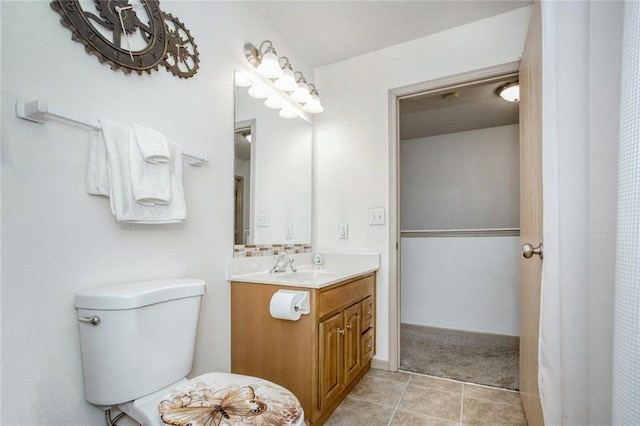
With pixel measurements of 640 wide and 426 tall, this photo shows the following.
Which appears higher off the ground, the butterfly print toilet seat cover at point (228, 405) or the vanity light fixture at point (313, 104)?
the vanity light fixture at point (313, 104)

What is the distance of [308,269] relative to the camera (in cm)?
225

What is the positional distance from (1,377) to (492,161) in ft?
13.9

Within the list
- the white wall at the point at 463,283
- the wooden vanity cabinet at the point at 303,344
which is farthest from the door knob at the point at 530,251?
the white wall at the point at 463,283

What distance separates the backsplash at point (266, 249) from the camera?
177cm

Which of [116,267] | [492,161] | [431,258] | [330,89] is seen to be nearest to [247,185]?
[116,267]

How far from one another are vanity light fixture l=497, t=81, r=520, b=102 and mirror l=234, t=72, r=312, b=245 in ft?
5.55

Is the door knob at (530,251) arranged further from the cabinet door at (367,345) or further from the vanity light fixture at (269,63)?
the vanity light fixture at (269,63)

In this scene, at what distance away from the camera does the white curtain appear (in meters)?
0.43

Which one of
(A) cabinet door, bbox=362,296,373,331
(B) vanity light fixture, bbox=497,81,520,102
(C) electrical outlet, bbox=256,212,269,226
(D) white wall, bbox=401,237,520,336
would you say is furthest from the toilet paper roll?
(B) vanity light fixture, bbox=497,81,520,102

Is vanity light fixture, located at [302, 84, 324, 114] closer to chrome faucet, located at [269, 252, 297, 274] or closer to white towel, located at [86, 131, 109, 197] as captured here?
chrome faucet, located at [269, 252, 297, 274]

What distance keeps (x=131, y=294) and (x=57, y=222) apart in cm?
32

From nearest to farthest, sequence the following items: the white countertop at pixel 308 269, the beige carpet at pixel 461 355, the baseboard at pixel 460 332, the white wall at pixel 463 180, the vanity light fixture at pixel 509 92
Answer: the white countertop at pixel 308 269 → the beige carpet at pixel 461 355 → the vanity light fixture at pixel 509 92 → the baseboard at pixel 460 332 → the white wall at pixel 463 180

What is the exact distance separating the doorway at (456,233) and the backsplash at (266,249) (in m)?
0.68

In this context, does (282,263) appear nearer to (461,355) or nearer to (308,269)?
(308,269)
